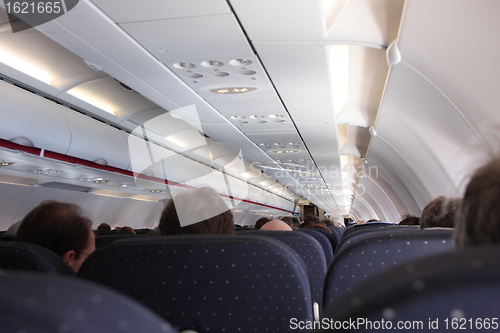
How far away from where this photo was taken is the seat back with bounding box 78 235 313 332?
148cm

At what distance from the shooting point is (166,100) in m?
7.00

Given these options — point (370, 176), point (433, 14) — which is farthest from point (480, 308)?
point (370, 176)

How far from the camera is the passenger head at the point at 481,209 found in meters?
0.72

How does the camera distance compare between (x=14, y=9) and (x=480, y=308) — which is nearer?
(x=480, y=308)

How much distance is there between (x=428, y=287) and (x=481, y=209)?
0.32m

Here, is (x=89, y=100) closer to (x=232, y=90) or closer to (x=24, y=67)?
(x=24, y=67)

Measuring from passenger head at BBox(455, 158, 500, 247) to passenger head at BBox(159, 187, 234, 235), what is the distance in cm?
187

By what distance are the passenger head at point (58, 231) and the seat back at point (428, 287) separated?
7.22 ft

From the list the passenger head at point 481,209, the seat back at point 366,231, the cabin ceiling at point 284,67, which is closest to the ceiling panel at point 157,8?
the cabin ceiling at point 284,67

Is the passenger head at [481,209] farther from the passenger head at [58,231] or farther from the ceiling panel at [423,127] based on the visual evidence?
the ceiling panel at [423,127]

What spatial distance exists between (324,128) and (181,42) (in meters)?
4.86

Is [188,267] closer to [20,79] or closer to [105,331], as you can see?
[105,331]

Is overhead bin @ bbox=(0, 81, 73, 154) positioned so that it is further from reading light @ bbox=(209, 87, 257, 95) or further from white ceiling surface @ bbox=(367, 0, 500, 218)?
white ceiling surface @ bbox=(367, 0, 500, 218)

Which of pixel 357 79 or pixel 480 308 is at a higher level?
pixel 357 79
